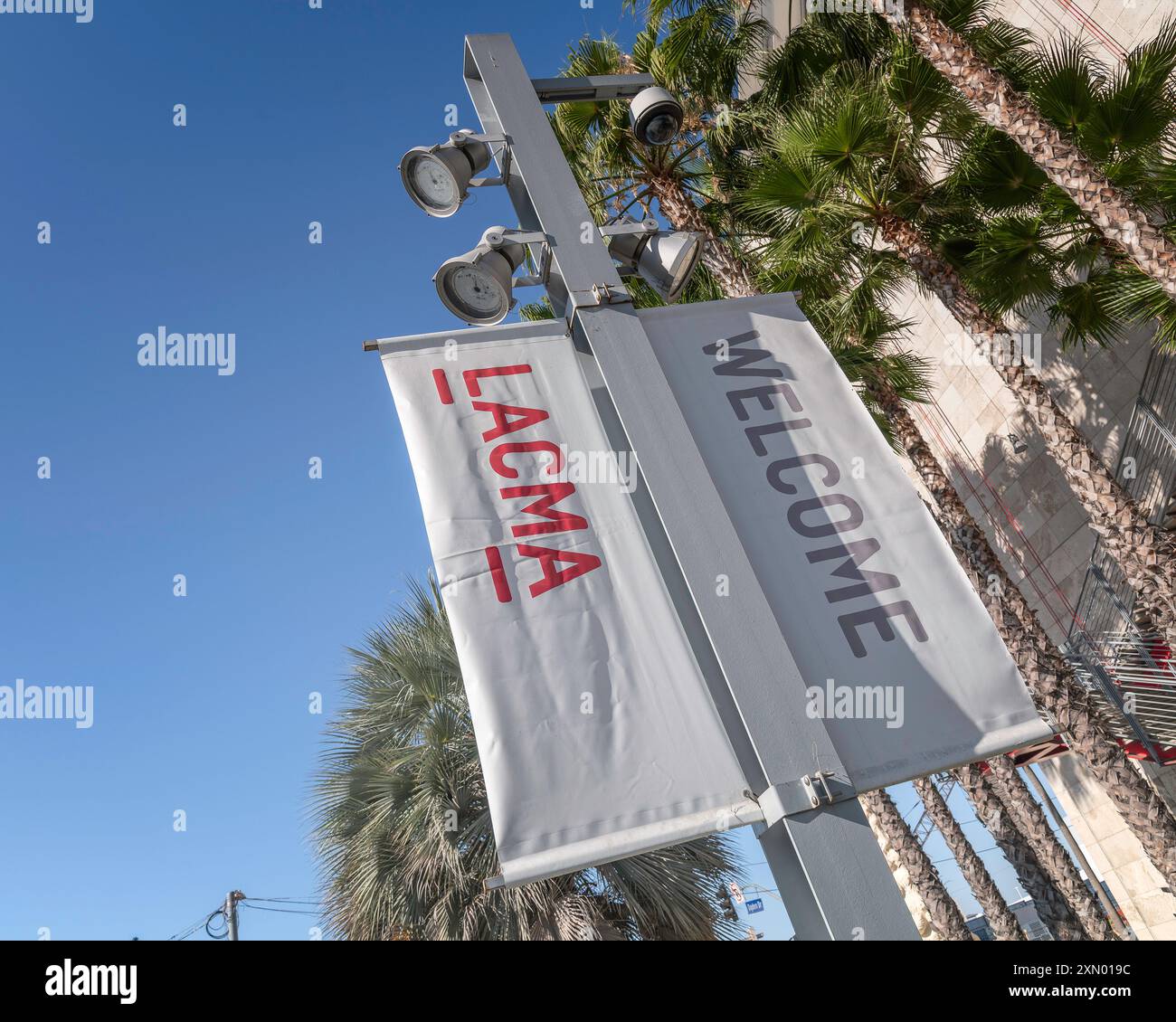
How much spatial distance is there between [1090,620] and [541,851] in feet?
51.5

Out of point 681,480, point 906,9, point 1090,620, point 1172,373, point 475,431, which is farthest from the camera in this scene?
point 1090,620

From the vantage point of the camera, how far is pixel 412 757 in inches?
427

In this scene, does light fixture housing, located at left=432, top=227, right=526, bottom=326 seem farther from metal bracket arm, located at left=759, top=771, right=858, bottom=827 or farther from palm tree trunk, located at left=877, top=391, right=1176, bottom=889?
palm tree trunk, located at left=877, top=391, right=1176, bottom=889

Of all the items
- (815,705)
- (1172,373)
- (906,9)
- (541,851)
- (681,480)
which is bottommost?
(541,851)

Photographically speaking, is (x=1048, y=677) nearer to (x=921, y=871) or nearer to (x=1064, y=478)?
(x=921, y=871)

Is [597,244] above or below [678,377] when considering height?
above

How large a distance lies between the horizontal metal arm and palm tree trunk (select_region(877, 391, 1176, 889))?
19.9ft

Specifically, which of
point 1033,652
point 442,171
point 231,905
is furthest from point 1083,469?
point 231,905

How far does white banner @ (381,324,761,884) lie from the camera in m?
2.77

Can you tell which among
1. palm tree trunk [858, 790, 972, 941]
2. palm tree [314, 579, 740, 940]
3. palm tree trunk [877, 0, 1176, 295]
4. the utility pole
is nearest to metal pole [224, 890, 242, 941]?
the utility pole

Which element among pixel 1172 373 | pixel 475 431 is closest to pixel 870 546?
pixel 475 431

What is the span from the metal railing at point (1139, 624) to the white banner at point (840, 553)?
8805 millimetres

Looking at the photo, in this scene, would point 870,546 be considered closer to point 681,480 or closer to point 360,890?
point 681,480

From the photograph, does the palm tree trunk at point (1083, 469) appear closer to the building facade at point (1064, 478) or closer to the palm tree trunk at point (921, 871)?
the building facade at point (1064, 478)
